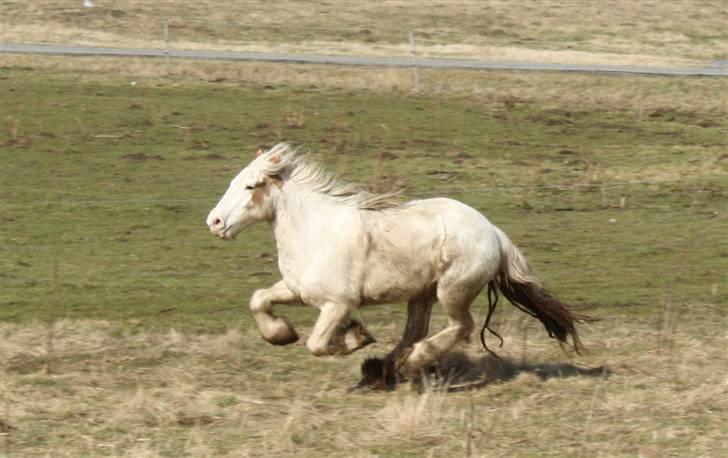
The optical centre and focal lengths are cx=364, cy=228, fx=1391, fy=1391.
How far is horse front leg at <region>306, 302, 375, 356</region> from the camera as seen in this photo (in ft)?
31.8

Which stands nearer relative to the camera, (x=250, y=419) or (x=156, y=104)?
(x=250, y=419)

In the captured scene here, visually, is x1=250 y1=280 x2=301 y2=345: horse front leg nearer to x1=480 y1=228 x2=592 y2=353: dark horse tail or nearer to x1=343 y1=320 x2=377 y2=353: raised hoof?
x1=343 y1=320 x2=377 y2=353: raised hoof

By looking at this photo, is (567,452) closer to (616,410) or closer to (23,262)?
(616,410)

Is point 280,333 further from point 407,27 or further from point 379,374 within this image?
point 407,27

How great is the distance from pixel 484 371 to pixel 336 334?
133 cm

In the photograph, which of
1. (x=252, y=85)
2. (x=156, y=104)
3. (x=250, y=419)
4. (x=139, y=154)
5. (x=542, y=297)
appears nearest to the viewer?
(x=250, y=419)

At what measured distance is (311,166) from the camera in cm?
1029

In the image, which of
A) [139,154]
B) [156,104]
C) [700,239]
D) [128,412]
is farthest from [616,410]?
[156,104]

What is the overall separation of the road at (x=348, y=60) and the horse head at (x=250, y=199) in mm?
19772

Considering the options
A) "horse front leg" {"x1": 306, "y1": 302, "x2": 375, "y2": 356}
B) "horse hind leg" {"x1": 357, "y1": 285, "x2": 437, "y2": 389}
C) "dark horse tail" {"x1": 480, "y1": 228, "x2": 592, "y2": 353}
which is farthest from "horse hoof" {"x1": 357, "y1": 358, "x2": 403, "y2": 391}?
"dark horse tail" {"x1": 480, "y1": 228, "x2": 592, "y2": 353}

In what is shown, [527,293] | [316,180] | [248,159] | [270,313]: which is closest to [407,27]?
[248,159]

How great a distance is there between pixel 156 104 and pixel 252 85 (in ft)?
9.83

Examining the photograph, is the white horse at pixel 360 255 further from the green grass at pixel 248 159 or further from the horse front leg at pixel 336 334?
the green grass at pixel 248 159

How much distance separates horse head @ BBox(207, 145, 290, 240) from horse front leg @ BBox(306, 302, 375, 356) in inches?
34.2
